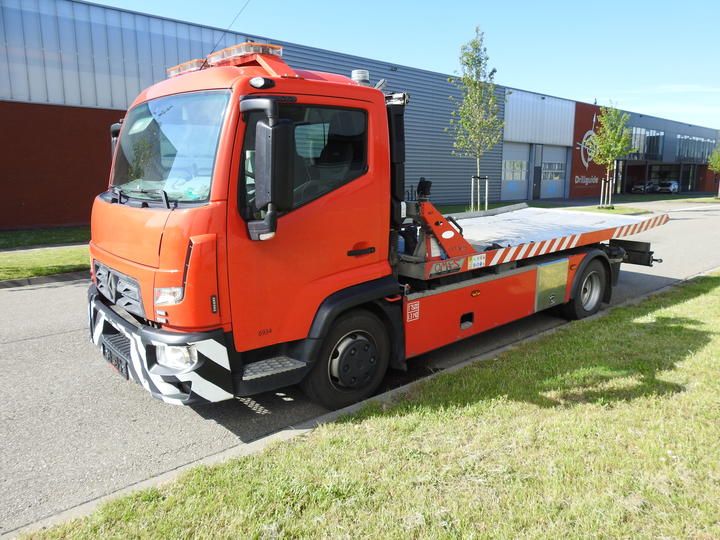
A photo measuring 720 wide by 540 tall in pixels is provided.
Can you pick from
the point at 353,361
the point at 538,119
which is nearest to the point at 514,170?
the point at 538,119

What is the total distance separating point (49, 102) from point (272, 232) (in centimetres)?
1642

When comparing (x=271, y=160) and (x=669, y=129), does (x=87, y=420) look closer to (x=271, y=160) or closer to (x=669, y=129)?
(x=271, y=160)

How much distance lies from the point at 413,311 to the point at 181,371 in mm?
2104

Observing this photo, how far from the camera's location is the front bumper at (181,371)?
350 cm

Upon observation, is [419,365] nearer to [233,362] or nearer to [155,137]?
[233,362]

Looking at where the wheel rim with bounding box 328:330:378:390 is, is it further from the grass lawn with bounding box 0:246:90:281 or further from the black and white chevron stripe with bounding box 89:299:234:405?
the grass lawn with bounding box 0:246:90:281

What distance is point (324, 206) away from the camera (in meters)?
3.97

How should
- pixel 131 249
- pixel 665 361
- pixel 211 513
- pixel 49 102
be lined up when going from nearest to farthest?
pixel 211 513 < pixel 131 249 < pixel 665 361 < pixel 49 102

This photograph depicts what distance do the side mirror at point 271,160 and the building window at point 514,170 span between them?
3261cm

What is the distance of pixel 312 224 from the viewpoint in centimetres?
391

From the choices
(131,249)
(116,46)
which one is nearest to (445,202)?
(116,46)

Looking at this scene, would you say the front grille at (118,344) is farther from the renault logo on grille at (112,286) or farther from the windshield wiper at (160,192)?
the windshield wiper at (160,192)

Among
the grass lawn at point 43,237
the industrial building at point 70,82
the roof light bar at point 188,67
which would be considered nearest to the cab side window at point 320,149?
the roof light bar at point 188,67

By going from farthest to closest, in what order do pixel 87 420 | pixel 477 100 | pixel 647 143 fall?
pixel 647 143 < pixel 477 100 < pixel 87 420
